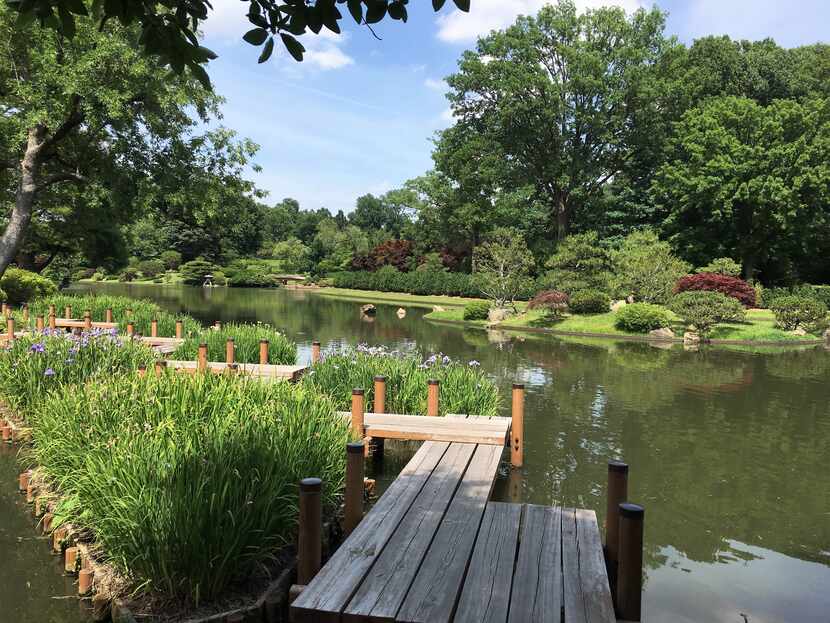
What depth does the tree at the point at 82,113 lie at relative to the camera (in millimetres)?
13125

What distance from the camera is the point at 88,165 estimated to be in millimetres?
16250

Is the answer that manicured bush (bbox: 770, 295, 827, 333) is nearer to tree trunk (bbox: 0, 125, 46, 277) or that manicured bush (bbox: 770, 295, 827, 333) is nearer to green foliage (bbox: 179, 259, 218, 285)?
tree trunk (bbox: 0, 125, 46, 277)

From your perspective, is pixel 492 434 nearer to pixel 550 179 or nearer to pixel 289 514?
pixel 289 514

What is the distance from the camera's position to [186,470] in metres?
3.79

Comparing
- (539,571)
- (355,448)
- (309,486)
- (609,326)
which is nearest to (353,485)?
(355,448)

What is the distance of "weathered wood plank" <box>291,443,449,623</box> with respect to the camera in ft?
9.52

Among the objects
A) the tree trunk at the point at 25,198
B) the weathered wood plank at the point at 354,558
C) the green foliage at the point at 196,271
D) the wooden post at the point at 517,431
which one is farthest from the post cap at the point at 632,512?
the green foliage at the point at 196,271

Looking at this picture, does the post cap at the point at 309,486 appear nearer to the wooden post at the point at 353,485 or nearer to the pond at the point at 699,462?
the wooden post at the point at 353,485

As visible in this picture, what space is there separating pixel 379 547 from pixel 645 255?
24499 mm

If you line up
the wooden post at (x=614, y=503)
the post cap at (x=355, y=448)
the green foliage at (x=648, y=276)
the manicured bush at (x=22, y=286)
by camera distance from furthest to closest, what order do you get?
the green foliage at (x=648, y=276), the manicured bush at (x=22, y=286), the post cap at (x=355, y=448), the wooden post at (x=614, y=503)

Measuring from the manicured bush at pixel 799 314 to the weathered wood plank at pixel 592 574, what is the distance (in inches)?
854

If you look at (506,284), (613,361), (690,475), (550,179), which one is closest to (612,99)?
(550,179)

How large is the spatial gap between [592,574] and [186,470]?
249 centimetres

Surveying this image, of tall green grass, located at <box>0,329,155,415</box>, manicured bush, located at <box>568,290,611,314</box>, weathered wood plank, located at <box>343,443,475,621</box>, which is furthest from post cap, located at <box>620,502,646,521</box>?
manicured bush, located at <box>568,290,611,314</box>
